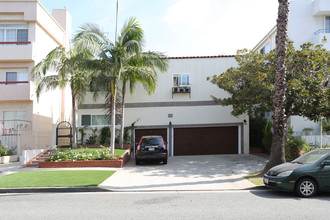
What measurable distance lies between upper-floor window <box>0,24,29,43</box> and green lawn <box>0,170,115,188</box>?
37.9 ft

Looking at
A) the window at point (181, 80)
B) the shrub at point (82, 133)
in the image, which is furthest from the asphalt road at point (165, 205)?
the window at point (181, 80)

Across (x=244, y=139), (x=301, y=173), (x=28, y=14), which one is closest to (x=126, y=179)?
(x=301, y=173)

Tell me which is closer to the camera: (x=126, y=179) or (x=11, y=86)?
(x=126, y=179)

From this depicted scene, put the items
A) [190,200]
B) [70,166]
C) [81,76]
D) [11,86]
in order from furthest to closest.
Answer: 1. [11,86]
2. [81,76]
3. [70,166]
4. [190,200]

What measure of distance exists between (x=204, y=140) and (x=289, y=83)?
880 cm

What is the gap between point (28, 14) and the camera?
1975 centimetres

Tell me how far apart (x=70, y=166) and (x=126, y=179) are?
4.60 meters

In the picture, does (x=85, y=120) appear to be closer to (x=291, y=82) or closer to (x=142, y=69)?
(x=142, y=69)

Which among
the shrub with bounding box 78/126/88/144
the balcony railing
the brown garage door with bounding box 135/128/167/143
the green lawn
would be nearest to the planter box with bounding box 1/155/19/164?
the balcony railing

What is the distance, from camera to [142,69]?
16.9 m

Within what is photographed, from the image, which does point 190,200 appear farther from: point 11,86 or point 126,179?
point 11,86

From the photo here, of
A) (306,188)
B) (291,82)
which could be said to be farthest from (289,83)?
(306,188)

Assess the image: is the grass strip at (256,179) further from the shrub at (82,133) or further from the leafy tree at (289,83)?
the shrub at (82,133)

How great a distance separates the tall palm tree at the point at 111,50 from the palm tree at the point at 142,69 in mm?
605
